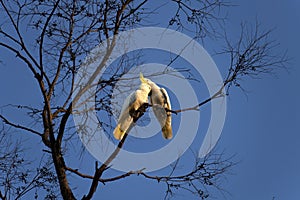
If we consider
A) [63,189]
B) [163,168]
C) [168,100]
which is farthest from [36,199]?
[168,100]

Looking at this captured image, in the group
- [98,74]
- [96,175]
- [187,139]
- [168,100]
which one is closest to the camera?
[96,175]

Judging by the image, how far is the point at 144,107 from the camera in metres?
3.58

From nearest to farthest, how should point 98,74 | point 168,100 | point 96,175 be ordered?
1. point 96,175
2. point 98,74
3. point 168,100

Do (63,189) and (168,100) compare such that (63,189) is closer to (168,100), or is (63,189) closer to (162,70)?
(162,70)

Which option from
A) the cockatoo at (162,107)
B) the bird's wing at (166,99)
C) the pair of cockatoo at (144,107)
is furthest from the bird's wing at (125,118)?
the bird's wing at (166,99)

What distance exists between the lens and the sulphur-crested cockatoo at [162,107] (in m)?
3.74

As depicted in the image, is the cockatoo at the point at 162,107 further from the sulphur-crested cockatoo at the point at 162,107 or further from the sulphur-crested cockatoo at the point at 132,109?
the sulphur-crested cockatoo at the point at 132,109

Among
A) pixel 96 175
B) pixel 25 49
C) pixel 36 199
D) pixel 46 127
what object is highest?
pixel 25 49

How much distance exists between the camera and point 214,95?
3111mm

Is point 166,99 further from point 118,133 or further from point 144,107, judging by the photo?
point 118,133

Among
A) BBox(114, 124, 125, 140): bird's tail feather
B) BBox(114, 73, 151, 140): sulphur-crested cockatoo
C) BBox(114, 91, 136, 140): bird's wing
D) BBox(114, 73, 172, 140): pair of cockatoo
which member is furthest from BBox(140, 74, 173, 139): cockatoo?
BBox(114, 124, 125, 140): bird's tail feather

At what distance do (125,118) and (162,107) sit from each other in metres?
0.42

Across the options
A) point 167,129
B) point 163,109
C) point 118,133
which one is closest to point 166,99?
point 163,109

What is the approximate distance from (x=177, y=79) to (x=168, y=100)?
0.64 meters
